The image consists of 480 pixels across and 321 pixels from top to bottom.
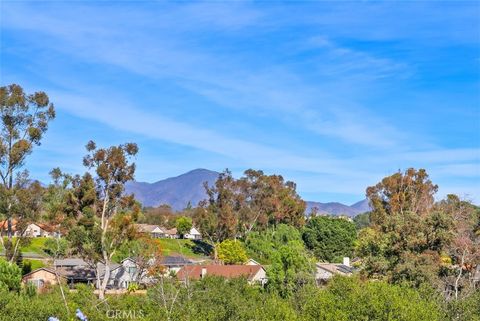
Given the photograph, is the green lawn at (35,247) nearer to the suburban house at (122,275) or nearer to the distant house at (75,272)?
the distant house at (75,272)

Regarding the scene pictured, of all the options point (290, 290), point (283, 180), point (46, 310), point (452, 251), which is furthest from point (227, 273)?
point (283, 180)

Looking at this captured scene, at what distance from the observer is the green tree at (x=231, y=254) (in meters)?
63.1

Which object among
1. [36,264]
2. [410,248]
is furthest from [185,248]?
[410,248]

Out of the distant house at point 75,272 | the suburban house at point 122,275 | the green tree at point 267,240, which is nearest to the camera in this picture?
the distant house at point 75,272

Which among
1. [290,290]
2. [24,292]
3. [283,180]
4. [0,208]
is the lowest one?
[24,292]

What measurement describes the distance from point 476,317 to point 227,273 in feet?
101

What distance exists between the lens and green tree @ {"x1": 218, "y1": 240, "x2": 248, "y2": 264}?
63.1 meters

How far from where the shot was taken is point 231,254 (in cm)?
6312

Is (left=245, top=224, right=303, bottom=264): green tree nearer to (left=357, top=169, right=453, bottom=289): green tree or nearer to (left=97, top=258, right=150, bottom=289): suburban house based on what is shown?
(left=97, top=258, right=150, bottom=289): suburban house

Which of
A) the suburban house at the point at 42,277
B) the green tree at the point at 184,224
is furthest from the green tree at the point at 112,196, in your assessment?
the green tree at the point at 184,224

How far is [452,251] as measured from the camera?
3253 centimetres

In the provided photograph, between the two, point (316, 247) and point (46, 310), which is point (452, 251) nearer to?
point (46, 310)

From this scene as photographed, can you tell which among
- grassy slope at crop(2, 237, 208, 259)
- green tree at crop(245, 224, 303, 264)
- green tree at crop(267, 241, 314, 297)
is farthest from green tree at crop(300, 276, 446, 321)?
grassy slope at crop(2, 237, 208, 259)

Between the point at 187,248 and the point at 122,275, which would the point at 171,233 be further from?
the point at 122,275
